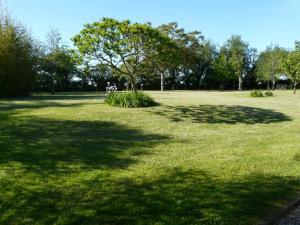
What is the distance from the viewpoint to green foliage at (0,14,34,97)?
33.5m

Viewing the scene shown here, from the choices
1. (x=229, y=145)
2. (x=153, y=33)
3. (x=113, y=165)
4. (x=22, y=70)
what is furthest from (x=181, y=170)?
(x=22, y=70)

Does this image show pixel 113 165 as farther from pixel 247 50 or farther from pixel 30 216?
pixel 247 50

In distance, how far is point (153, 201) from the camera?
23.8 feet

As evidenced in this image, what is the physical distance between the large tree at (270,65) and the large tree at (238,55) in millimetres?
3181

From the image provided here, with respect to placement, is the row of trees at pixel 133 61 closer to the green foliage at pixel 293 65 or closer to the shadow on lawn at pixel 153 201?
the green foliage at pixel 293 65

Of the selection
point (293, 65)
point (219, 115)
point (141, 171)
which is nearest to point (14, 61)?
point (219, 115)

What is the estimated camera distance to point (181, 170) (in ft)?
31.5

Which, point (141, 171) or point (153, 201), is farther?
point (141, 171)

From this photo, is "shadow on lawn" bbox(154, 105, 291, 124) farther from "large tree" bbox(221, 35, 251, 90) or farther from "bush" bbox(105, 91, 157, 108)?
"large tree" bbox(221, 35, 251, 90)

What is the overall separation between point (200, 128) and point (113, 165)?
7.37 metres

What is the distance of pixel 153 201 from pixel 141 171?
6.99 ft

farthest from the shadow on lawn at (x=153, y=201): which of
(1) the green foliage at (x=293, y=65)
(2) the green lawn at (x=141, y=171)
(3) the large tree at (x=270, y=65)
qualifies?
(3) the large tree at (x=270, y=65)

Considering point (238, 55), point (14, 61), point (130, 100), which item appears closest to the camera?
point (130, 100)

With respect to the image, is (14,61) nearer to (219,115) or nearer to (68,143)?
(219,115)
